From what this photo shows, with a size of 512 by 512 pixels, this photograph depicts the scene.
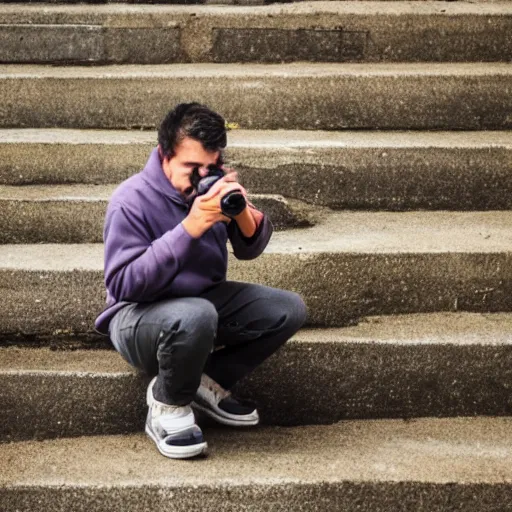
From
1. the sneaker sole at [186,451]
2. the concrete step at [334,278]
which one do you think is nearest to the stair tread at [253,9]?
the concrete step at [334,278]

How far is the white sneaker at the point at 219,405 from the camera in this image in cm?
315

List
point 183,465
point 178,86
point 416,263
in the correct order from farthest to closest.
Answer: point 178,86, point 416,263, point 183,465

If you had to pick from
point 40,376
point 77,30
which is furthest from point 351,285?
point 77,30

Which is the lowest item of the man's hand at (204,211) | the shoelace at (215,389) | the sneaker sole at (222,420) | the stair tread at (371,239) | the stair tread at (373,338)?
the sneaker sole at (222,420)

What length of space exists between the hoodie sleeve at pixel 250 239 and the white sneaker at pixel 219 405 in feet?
1.39

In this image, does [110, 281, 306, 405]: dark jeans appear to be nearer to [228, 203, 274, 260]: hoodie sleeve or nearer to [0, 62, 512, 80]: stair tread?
[228, 203, 274, 260]: hoodie sleeve

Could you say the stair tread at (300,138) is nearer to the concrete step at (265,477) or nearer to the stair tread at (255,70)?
the stair tread at (255,70)

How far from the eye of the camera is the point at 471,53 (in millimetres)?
4625

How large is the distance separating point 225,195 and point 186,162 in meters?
0.19

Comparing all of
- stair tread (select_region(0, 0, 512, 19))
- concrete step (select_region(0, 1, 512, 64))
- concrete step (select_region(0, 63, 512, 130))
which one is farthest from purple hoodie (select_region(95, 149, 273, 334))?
stair tread (select_region(0, 0, 512, 19))

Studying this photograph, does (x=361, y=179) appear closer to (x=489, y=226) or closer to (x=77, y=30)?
(x=489, y=226)

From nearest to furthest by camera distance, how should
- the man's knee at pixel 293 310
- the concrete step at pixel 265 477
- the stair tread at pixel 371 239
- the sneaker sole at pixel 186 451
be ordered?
1. the concrete step at pixel 265 477
2. the sneaker sole at pixel 186 451
3. the man's knee at pixel 293 310
4. the stair tread at pixel 371 239

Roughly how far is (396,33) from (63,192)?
1.79m

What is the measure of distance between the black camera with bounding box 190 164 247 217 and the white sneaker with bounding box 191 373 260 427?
0.60 meters
